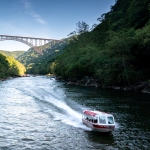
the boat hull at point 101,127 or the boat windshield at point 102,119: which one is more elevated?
the boat windshield at point 102,119

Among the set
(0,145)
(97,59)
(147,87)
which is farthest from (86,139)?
(97,59)

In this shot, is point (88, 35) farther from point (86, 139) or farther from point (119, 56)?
point (86, 139)

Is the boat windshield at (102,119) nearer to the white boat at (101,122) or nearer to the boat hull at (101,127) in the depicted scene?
the white boat at (101,122)

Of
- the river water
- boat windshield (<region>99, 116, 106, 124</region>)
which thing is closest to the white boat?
boat windshield (<region>99, 116, 106, 124</region>)

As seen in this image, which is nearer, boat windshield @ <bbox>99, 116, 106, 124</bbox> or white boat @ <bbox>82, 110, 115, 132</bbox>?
white boat @ <bbox>82, 110, 115, 132</bbox>

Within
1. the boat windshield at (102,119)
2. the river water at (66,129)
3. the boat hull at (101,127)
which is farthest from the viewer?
the boat windshield at (102,119)

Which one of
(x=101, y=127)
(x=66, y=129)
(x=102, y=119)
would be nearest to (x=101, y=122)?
(x=102, y=119)

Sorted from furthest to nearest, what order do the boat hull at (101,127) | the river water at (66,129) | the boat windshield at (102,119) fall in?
the boat windshield at (102,119) → the boat hull at (101,127) → the river water at (66,129)

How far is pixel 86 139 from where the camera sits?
2202 centimetres

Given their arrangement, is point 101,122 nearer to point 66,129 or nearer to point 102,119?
point 102,119

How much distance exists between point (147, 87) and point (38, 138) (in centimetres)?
4080

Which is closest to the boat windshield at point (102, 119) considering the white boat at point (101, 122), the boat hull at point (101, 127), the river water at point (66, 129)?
the white boat at point (101, 122)

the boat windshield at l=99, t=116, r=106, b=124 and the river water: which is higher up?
the boat windshield at l=99, t=116, r=106, b=124

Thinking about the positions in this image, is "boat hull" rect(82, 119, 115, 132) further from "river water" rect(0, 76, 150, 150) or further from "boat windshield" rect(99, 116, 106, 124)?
"boat windshield" rect(99, 116, 106, 124)
